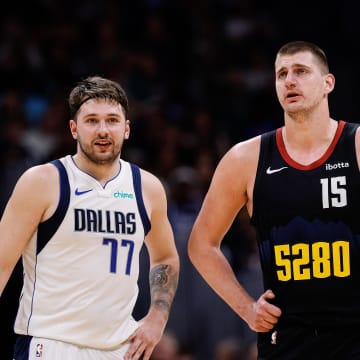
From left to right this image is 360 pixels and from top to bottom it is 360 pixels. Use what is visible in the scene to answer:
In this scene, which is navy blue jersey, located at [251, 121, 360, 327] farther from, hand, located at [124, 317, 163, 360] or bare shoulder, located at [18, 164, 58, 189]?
bare shoulder, located at [18, 164, 58, 189]

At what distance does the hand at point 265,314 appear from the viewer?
5988 millimetres

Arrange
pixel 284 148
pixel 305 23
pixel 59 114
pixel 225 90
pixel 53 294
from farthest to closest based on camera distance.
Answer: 1. pixel 305 23
2. pixel 225 90
3. pixel 59 114
4. pixel 284 148
5. pixel 53 294

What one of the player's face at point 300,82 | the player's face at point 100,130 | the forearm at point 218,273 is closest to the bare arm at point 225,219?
the forearm at point 218,273

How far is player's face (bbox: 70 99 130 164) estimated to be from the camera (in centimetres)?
607

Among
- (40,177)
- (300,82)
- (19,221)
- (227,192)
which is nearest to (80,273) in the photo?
(19,221)

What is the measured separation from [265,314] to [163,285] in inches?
31.3

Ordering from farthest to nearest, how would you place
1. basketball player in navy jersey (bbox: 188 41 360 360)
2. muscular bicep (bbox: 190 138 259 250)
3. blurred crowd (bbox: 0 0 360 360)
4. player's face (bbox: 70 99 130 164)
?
blurred crowd (bbox: 0 0 360 360), muscular bicep (bbox: 190 138 259 250), player's face (bbox: 70 99 130 164), basketball player in navy jersey (bbox: 188 41 360 360)

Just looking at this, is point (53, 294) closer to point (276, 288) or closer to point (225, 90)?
point (276, 288)

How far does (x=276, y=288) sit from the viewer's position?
6102 mm

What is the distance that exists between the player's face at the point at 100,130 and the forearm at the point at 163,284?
33.7 inches

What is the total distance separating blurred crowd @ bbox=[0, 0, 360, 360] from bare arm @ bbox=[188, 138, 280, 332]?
321 cm

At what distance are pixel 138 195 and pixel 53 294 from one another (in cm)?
85

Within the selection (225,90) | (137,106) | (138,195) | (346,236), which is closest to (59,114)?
(137,106)

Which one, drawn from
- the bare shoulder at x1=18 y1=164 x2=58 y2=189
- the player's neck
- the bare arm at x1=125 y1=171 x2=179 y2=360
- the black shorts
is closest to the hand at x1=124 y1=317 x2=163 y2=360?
the bare arm at x1=125 y1=171 x2=179 y2=360
